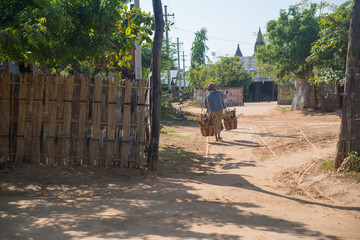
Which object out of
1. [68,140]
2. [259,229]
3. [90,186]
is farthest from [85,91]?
[259,229]

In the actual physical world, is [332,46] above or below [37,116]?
above

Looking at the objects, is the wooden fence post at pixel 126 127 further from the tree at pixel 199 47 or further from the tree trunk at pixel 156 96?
the tree at pixel 199 47

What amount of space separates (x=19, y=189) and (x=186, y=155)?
4471mm

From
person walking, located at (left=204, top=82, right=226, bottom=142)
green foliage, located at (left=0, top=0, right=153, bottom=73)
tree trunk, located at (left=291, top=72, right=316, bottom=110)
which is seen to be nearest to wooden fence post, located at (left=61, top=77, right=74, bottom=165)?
green foliage, located at (left=0, top=0, right=153, bottom=73)

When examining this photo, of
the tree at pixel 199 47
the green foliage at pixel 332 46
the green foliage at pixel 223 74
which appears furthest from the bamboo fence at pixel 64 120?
the tree at pixel 199 47

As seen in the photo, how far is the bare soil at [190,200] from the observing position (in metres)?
3.74

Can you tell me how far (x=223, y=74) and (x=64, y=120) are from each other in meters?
32.9

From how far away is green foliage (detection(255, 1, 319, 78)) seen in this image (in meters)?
20.0

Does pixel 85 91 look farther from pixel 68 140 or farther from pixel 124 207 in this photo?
pixel 124 207

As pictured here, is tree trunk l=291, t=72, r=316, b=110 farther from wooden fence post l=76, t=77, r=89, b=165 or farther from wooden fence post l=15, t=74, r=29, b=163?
wooden fence post l=15, t=74, r=29, b=163

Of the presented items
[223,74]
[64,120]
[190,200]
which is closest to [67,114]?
[64,120]

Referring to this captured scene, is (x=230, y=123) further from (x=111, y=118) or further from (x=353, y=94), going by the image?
(x=111, y=118)

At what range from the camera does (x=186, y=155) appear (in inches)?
356

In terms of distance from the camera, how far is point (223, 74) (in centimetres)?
3850
